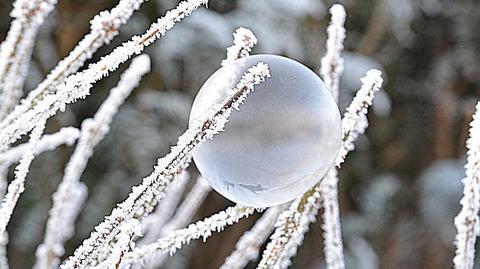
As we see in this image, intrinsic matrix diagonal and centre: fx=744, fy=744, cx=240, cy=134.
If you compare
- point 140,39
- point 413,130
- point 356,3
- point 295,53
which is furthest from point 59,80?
point 413,130

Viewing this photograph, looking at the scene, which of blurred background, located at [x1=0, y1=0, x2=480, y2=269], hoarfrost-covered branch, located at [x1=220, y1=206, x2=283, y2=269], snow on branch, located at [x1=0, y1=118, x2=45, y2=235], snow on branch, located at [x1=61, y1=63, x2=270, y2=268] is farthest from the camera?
blurred background, located at [x1=0, y1=0, x2=480, y2=269]

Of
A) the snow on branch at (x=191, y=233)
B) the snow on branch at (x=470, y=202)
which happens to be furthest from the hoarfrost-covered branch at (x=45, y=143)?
the snow on branch at (x=470, y=202)

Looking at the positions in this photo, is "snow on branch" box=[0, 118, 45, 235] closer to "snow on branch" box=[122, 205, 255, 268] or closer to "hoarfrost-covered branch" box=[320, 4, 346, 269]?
"snow on branch" box=[122, 205, 255, 268]

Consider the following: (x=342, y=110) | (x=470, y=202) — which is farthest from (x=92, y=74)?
(x=342, y=110)

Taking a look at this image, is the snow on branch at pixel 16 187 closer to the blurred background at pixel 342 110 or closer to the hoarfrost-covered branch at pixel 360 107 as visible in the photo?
the hoarfrost-covered branch at pixel 360 107

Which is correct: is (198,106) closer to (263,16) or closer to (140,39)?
(140,39)

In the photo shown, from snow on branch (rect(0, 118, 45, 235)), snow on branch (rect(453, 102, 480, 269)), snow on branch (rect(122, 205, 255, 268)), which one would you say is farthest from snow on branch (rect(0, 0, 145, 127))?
snow on branch (rect(453, 102, 480, 269))
